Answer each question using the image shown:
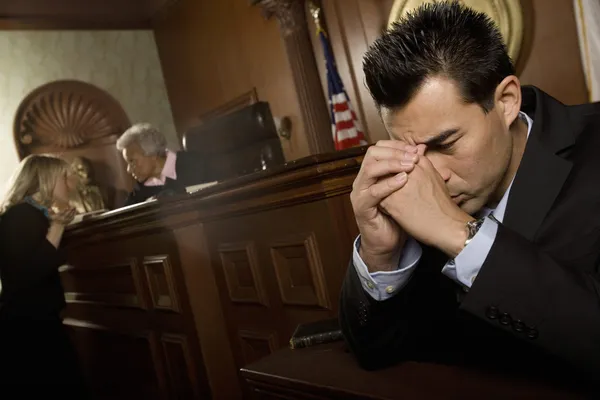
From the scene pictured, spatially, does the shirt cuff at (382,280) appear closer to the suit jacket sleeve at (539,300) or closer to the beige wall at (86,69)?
the suit jacket sleeve at (539,300)

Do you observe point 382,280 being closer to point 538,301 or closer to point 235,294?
point 538,301

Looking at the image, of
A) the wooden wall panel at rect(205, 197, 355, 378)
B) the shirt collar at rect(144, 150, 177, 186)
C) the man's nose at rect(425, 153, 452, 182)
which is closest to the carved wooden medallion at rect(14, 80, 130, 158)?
the shirt collar at rect(144, 150, 177, 186)

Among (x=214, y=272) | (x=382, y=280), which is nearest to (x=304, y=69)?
(x=214, y=272)

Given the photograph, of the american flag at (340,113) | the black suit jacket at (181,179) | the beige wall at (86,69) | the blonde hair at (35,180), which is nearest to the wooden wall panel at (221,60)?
the beige wall at (86,69)

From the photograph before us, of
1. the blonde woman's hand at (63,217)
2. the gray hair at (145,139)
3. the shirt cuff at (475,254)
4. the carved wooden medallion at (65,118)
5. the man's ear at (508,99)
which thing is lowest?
the shirt cuff at (475,254)

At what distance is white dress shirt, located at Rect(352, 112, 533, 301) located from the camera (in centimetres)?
90

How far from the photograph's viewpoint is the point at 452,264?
95cm

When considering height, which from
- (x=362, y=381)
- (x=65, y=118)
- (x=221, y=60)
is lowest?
(x=362, y=381)

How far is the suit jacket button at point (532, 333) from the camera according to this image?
83cm

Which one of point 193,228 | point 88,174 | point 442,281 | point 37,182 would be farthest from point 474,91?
point 88,174

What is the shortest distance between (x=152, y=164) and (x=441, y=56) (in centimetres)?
399

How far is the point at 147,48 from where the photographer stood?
6988 mm

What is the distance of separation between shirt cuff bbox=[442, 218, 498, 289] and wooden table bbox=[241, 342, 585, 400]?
153 mm

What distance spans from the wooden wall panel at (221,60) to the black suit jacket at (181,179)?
1.10 meters
